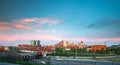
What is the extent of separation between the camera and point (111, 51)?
116750 millimetres

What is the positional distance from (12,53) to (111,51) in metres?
67.7

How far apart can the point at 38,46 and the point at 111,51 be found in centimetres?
4527

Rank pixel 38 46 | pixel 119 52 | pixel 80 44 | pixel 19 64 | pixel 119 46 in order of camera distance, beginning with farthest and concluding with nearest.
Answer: pixel 80 44 → pixel 38 46 → pixel 119 46 → pixel 119 52 → pixel 19 64

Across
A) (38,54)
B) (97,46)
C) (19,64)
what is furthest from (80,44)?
(19,64)

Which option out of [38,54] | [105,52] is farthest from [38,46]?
[38,54]

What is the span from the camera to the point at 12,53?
60219 millimetres

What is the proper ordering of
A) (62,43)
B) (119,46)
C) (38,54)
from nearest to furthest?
1. (38,54)
2. (119,46)
3. (62,43)

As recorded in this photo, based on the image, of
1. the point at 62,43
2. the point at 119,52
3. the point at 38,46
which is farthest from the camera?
the point at 62,43

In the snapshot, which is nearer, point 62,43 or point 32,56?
point 32,56

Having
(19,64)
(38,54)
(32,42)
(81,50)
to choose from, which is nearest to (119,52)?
(81,50)

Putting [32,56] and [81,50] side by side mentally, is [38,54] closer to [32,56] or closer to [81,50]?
[32,56]

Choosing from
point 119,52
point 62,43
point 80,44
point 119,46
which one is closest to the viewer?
point 119,52

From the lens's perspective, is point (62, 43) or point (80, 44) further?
point (62, 43)

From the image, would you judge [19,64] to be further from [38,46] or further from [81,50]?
[38,46]
